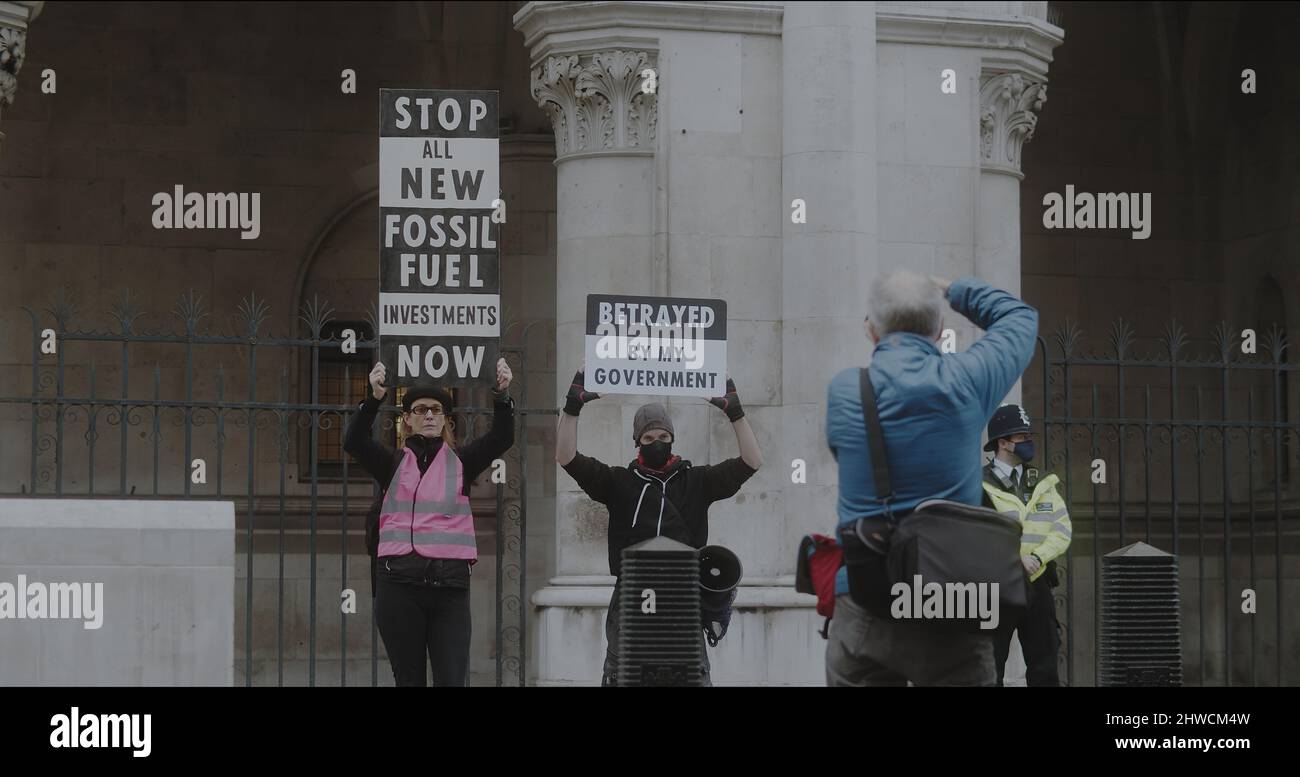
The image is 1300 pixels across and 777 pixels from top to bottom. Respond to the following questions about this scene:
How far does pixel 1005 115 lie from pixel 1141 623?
17.4 feet

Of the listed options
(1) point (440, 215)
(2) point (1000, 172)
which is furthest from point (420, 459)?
(2) point (1000, 172)

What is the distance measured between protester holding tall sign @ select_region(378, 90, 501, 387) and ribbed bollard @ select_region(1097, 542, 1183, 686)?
11.1 ft

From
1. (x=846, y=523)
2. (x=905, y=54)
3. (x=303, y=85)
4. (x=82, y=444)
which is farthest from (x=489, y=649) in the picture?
(x=846, y=523)

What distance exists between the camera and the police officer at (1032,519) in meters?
9.99

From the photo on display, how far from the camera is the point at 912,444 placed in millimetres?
6188

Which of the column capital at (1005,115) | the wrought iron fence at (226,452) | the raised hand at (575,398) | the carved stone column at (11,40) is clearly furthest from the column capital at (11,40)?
the column capital at (1005,115)

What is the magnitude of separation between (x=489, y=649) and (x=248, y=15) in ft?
20.2

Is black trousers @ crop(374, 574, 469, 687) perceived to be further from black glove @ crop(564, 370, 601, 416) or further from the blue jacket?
the blue jacket

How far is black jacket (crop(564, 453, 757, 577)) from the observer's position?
30.9 feet

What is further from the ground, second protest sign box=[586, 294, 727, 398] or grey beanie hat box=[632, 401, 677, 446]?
second protest sign box=[586, 294, 727, 398]

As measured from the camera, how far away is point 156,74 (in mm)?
16922

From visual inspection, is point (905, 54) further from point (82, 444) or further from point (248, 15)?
point (82, 444)

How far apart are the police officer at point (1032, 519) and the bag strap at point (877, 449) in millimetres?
3818

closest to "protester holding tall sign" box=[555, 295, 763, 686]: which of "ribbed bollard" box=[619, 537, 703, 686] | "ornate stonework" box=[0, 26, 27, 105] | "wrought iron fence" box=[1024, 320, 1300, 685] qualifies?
"ribbed bollard" box=[619, 537, 703, 686]
